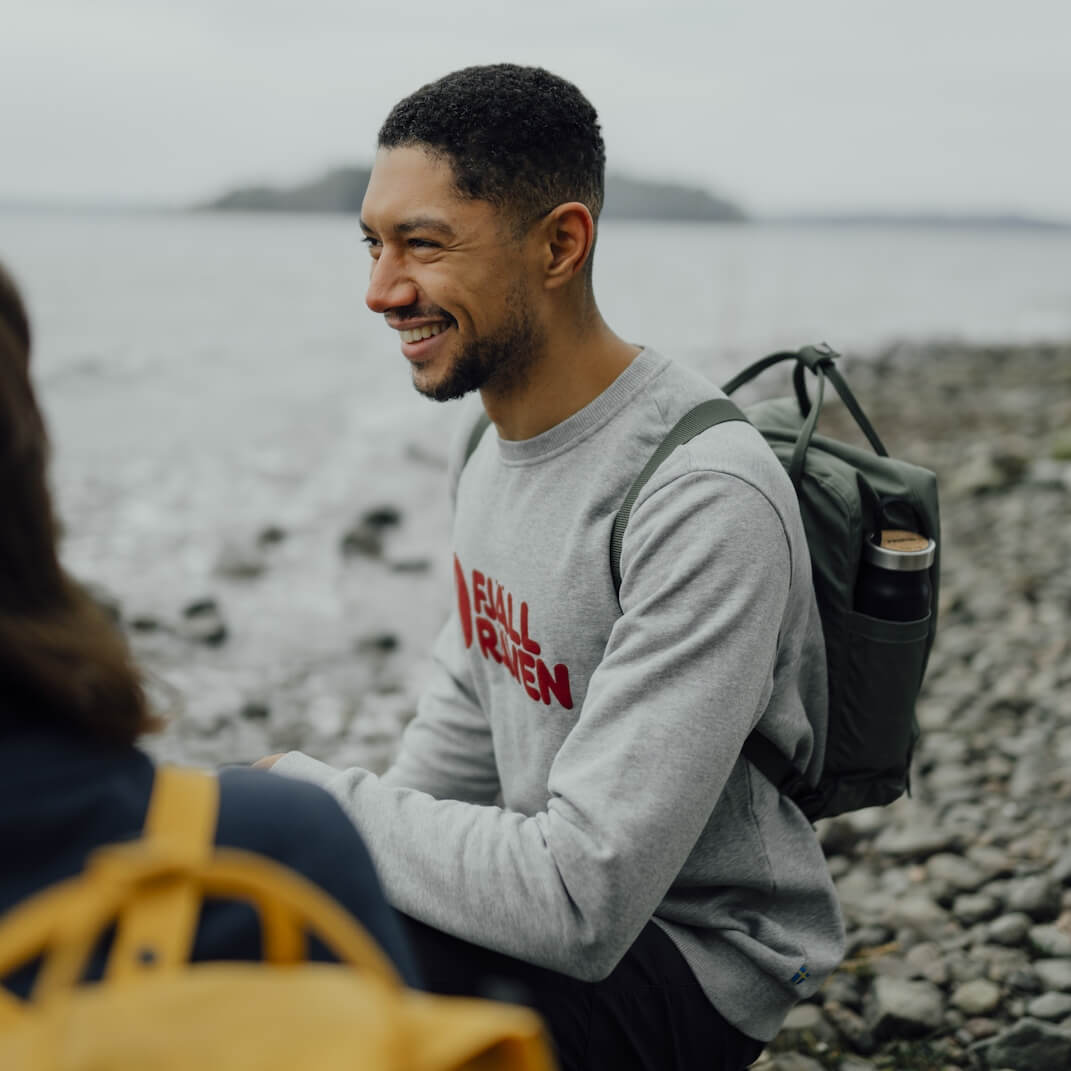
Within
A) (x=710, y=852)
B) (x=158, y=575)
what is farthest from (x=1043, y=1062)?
(x=158, y=575)

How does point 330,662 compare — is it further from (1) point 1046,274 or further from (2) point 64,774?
(1) point 1046,274

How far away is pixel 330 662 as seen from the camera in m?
8.09

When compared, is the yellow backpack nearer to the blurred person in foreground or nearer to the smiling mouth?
the blurred person in foreground

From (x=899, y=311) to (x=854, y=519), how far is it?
141 ft

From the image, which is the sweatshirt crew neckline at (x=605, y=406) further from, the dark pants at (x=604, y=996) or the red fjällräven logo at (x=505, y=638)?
the dark pants at (x=604, y=996)

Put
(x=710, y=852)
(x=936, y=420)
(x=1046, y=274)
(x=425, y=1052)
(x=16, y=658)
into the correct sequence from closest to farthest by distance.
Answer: (x=425, y=1052)
(x=16, y=658)
(x=710, y=852)
(x=936, y=420)
(x=1046, y=274)

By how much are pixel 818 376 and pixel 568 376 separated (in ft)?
1.92

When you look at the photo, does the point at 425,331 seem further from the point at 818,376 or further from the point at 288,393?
the point at 288,393

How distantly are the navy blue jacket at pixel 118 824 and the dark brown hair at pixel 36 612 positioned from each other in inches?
1.4

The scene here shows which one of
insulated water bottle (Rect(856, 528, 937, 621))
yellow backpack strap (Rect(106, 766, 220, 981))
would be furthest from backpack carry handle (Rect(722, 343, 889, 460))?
yellow backpack strap (Rect(106, 766, 220, 981))

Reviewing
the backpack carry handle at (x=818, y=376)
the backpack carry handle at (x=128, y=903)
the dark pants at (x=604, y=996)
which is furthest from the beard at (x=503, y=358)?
the backpack carry handle at (x=128, y=903)

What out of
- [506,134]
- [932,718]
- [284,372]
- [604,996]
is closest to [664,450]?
[506,134]

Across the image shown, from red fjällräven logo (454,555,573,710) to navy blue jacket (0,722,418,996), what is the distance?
1210mm

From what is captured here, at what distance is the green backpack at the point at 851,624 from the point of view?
2.37 metres
